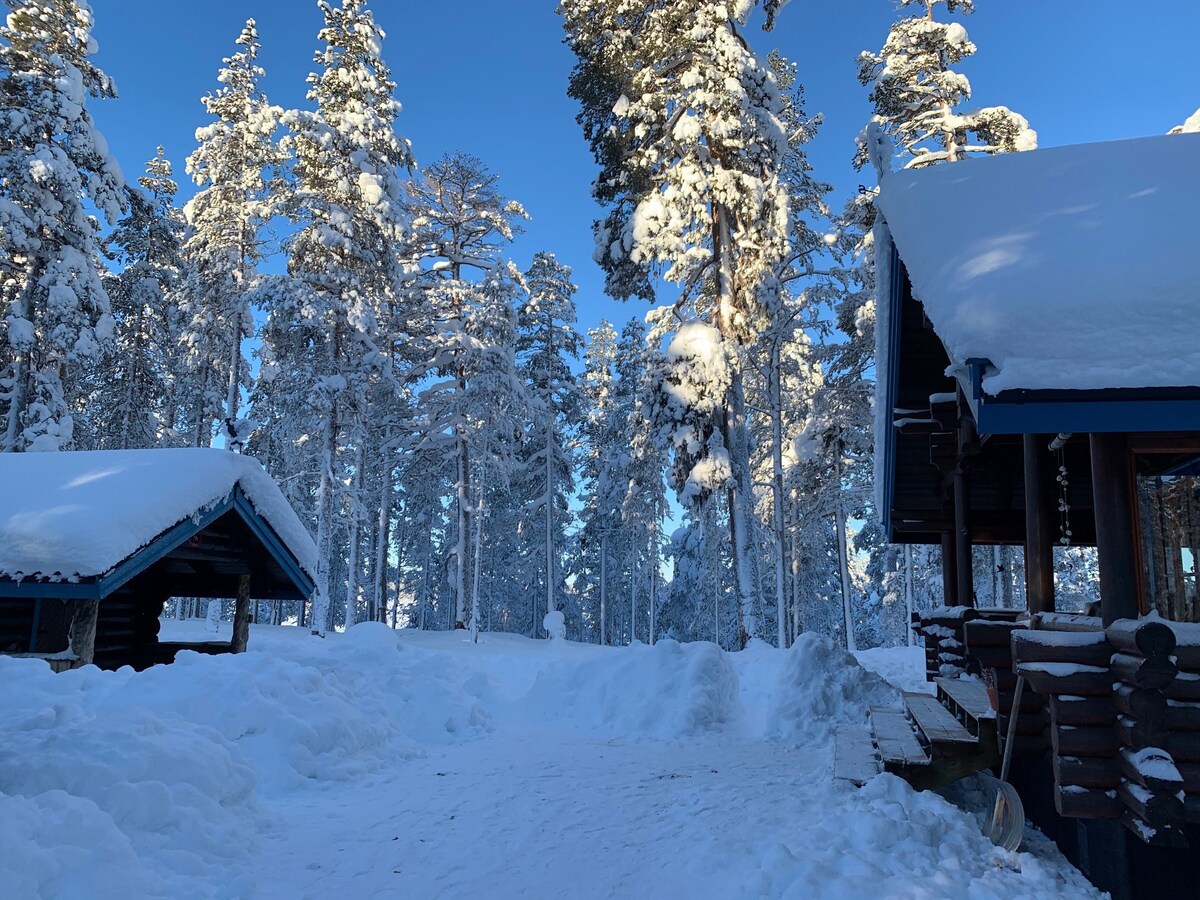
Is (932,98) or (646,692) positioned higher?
(932,98)

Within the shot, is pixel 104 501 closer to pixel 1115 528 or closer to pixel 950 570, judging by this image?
pixel 1115 528

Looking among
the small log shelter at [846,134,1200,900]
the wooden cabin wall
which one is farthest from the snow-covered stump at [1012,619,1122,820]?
the wooden cabin wall

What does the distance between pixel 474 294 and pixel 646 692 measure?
18.5 m

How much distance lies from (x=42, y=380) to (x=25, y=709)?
1637cm

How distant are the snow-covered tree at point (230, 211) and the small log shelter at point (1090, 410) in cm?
2169

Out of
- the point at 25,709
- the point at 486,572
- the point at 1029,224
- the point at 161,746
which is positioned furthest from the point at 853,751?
the point at 486,572

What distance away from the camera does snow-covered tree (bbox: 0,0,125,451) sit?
1731 centimetres

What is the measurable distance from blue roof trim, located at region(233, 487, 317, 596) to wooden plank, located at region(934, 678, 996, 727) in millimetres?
8262

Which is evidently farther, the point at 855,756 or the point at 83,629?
the point at 83,629

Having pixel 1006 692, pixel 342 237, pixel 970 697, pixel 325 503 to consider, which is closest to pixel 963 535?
pixel 970 697

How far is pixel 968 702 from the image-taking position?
5965mm

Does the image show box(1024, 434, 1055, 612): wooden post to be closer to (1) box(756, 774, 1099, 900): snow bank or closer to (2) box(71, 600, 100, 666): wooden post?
(1) box(756, 774, 1099, 900): snow bank

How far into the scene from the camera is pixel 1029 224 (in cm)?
514

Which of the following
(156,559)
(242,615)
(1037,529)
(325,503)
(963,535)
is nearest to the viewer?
(1037,529)
